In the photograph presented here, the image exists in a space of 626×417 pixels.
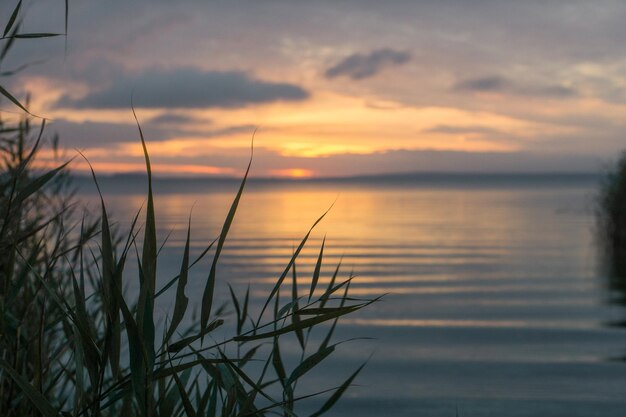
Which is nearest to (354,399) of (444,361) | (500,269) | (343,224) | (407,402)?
(407,402)

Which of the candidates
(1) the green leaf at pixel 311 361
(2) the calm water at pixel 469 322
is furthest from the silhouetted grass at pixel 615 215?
(1) the green leaf at pixel 311 361

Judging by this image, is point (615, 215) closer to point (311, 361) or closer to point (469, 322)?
point (469, 322)

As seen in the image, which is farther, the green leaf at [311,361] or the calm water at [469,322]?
the calm water at [469,322]

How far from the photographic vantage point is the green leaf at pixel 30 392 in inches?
64.7

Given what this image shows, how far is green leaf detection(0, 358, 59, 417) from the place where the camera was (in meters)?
1.64

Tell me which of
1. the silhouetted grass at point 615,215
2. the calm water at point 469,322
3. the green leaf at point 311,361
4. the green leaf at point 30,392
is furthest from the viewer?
the silhouetted grass at point 615,215

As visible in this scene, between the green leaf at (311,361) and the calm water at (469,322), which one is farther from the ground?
the green leaf at (311,361)

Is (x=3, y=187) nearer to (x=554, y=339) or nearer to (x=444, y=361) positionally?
(x=444, y=361)

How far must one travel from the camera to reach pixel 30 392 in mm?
1685

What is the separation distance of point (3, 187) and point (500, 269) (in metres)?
15.3

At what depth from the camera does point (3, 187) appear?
242 centimetres

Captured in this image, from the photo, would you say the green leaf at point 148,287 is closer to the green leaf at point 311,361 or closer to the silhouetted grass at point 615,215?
the green leaf at point 311,361

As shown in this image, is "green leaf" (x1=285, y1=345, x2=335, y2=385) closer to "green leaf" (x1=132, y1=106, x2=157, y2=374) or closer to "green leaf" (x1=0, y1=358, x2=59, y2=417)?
"green leaf" (x1=132, y1=106, x2=157, y2=374)

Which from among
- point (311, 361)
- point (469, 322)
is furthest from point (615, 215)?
point (311, 361)
